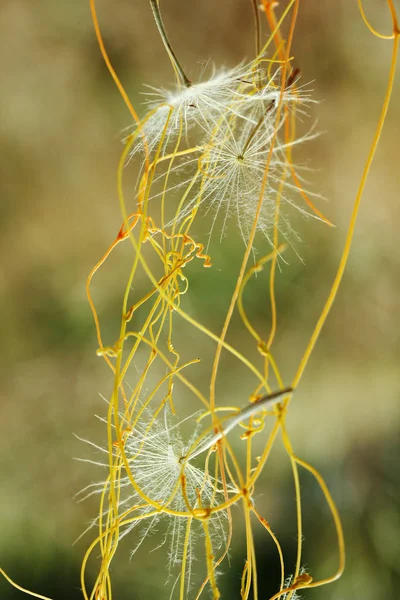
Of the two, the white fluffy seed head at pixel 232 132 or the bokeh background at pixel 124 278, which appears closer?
the white fluffy seed head at pixel 232 132

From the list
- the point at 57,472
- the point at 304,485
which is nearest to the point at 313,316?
the point at 304,485

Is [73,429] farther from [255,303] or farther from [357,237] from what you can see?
[357,237]

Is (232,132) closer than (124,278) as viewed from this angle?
Yes

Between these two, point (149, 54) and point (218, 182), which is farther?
point (149, 54)

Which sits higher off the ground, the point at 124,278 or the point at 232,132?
the point at 232,132

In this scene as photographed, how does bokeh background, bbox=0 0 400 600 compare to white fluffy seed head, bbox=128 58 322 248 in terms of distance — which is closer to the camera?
white fluffy seed head, bbox=128 58 322 248

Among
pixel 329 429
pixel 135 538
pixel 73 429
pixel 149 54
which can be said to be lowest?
pixel 135 538

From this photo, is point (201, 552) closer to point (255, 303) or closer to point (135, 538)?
point (135, 538)

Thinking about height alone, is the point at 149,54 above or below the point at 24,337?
above
